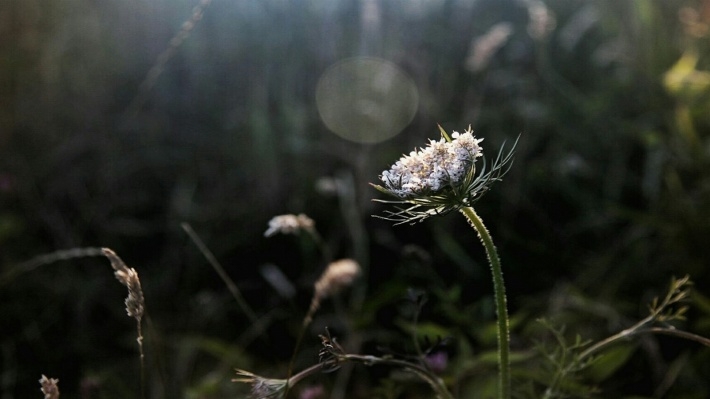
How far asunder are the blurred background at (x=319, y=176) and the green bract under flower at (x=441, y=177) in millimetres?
663

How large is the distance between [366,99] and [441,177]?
1799mm

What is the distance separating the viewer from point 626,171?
2.31 m

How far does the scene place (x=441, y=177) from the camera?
0.92 metres

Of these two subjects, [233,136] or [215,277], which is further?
[233,136]

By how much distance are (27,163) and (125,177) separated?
1.09 ft

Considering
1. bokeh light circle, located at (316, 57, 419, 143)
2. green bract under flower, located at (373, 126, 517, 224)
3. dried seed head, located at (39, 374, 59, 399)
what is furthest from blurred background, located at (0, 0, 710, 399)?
green bract under flower, located at (373, 126, 517, 224)

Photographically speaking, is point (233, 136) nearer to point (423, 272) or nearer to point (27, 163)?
point (27, 163)

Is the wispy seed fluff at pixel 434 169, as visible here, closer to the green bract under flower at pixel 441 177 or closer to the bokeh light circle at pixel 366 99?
the green bract under flower at pixel 441 177

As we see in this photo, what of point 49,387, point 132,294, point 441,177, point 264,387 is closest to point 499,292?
point 441,177

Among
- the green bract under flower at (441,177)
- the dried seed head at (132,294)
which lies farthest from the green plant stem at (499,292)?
the dried seed head at (132,294)

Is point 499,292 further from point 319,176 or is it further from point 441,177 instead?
point 319,176

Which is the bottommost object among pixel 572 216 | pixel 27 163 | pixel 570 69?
pixel 27 163

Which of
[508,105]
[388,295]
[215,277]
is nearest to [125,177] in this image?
[215,277]

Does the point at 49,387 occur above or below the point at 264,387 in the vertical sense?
below
